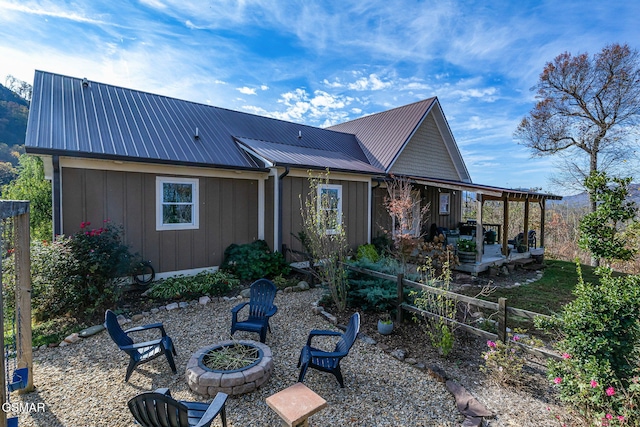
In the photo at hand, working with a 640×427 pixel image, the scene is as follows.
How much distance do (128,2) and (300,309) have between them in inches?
321

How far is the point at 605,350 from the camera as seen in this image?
255 centimetres

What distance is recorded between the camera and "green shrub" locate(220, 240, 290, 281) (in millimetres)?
7625

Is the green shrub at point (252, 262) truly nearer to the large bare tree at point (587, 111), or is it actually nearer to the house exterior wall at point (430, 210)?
the house exterior wall at point (430, 210)

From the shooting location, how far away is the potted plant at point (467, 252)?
909cm

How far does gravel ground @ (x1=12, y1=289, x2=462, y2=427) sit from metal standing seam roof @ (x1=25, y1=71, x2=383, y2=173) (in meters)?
4.13

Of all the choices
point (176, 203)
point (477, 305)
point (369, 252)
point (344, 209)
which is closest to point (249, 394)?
point (477, 305)

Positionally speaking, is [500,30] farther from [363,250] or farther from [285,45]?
[363,250]

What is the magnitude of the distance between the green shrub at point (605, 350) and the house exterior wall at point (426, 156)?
9.58 metres

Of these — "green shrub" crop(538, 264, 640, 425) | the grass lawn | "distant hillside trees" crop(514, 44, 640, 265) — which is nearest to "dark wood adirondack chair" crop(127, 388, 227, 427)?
"green shrub" crop(538, 264, 640, 425)

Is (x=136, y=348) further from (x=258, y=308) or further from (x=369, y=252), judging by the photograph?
(x=369, y=252)

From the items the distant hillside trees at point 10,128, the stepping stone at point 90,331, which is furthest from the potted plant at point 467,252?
the distant hillside trees at point 10,128

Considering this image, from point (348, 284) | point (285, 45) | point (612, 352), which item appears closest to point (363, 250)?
point (348, 284)

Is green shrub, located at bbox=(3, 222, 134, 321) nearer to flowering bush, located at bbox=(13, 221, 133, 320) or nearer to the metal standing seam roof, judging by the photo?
flowering bush, located at bbox=(13, 221, 133, 320)

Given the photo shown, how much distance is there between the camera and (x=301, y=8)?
8375 millimetres
